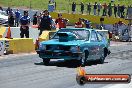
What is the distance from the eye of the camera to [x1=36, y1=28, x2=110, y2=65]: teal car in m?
16.0

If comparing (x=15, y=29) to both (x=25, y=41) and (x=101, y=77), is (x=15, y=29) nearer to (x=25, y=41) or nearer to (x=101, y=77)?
(x=25, y=41)

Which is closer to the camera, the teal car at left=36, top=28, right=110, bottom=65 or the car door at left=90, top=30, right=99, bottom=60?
the teal car at left=36, top=28, right=110, bottom=65

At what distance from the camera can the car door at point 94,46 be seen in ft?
56.0

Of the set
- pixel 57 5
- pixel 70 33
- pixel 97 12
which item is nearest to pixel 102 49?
pixel 70 33

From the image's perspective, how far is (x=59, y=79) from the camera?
12.4 m

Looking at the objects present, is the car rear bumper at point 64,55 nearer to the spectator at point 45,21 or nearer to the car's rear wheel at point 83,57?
the car's rear wheel at point 83,57

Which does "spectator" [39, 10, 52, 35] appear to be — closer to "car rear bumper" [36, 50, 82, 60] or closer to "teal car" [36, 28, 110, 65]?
"teal car" [36, 28, 110, 65]

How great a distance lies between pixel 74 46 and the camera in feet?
52.5

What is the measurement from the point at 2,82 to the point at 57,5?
44716 millimetres

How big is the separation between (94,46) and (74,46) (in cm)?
145

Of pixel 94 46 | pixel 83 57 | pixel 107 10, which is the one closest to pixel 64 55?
pixel 83 57

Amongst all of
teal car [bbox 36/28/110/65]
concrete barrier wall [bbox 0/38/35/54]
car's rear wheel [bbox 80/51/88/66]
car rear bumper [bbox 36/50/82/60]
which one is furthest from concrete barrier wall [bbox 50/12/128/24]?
car rear bumper [bbox 36/50/82/60]

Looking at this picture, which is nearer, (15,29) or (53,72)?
(53,72)

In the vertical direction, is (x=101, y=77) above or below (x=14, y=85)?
above
